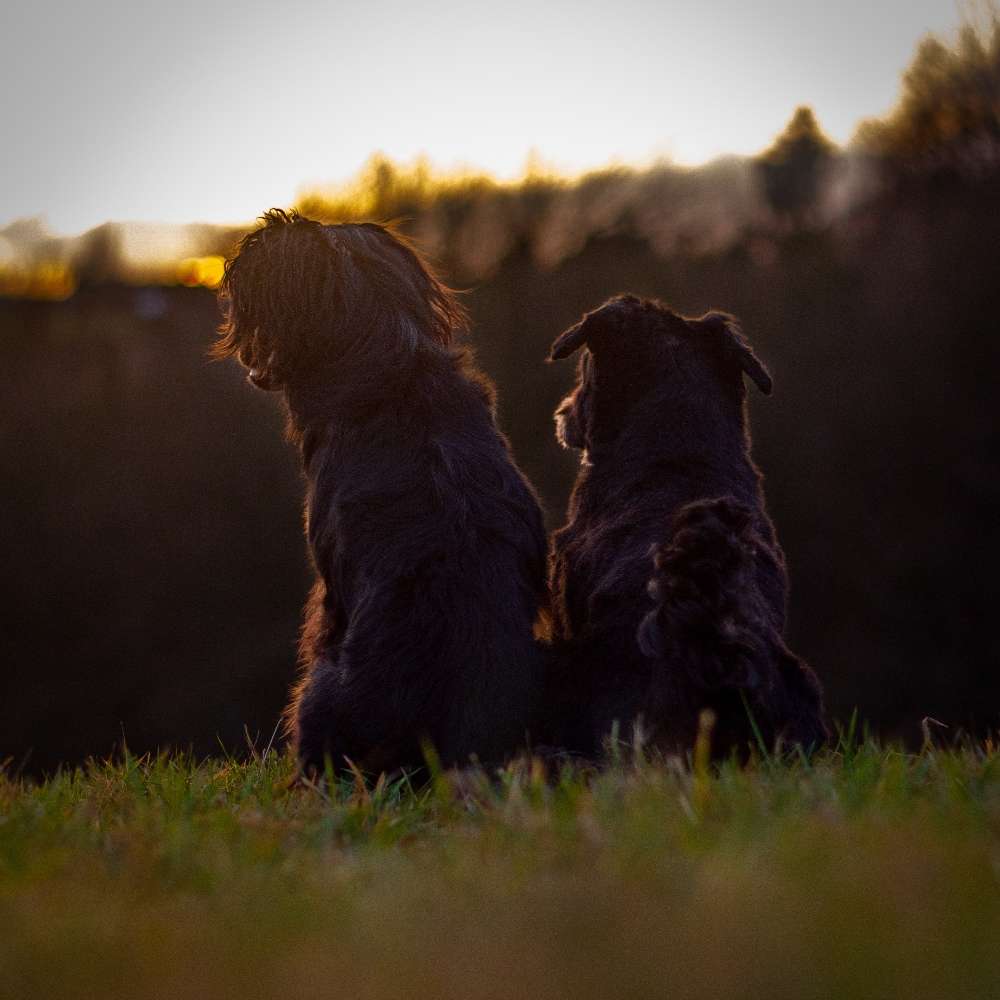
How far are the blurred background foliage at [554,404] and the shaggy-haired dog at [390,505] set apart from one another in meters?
11.1

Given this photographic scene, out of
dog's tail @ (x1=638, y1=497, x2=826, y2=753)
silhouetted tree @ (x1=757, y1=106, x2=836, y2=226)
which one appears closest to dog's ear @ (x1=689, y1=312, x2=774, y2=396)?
dog's tail @ (x1=638, y1=497, x2=826, y2=753)

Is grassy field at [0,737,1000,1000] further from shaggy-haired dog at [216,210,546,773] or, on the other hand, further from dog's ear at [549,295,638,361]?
dog's ear at [549,295,638,361]

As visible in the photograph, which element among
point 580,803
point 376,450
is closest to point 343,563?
point 376,450

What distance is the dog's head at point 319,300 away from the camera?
471 cm

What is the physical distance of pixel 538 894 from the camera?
6.27ft

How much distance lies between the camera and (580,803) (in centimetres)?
259

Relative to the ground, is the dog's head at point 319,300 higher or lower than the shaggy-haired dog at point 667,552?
higher

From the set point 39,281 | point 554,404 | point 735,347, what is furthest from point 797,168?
point 735,347

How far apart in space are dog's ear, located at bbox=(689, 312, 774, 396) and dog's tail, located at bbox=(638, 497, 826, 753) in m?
1.59

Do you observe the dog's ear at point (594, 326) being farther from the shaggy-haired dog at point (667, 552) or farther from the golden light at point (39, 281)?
the golden light at point (39, 281)

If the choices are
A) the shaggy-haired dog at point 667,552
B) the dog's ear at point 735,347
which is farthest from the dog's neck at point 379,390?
the dog's ear at point 735,347

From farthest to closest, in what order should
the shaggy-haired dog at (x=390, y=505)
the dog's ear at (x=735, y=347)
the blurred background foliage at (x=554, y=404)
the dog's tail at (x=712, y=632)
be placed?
1. the blurred background foliage at (x=554, y=404)
2. the dog's ear at (x=735, y=347)
3. the shaggy-haired dog at (x=390, y=505)
4. the dog's tail at (x=712, y=632)

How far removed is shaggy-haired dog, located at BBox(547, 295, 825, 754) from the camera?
11.3 feet

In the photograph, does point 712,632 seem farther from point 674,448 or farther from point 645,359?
point 645,359
